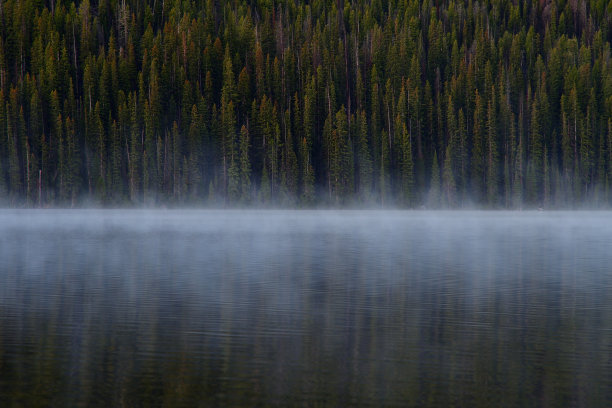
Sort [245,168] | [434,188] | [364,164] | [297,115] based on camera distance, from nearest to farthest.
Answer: [245,168] < [434,188] < [364,164] < [297,115]

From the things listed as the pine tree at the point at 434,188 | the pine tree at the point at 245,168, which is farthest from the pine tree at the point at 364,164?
the pine tree at the point at 245,168

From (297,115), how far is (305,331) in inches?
3704

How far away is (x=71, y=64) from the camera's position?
11925 cm

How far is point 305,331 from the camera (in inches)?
600

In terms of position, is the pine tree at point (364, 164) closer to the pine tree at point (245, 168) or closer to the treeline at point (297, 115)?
the treeline at point (297, 115)

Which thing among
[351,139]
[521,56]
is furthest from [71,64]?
[521,56]

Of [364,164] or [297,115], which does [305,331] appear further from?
[297,115]

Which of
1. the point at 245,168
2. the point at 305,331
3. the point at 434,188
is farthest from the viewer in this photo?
the point at 434,188

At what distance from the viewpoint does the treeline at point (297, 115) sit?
102 metres

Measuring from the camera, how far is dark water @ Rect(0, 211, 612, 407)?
35.8 feet

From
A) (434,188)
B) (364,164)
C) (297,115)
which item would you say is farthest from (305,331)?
(297,115)

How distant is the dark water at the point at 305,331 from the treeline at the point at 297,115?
72.3 meters

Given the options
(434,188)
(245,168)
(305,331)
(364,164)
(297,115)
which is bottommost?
(305,331)

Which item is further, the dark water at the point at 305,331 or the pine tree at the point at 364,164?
the pine tree at the point at 364,164
